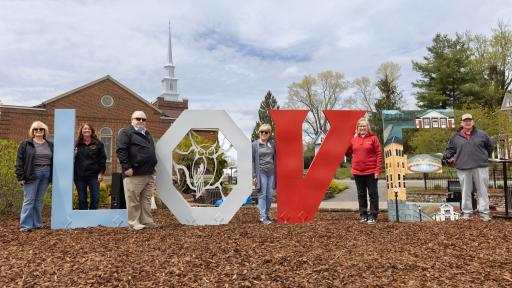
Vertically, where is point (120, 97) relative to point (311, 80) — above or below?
below

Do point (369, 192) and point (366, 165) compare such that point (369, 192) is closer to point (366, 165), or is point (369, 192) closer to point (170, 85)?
point (366, 165)

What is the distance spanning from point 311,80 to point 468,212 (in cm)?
3549

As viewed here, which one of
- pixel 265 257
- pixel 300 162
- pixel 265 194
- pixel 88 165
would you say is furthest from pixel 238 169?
pixel 265 257

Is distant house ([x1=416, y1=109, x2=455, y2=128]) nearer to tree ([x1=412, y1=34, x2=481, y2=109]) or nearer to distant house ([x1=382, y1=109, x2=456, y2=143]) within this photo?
distant house ([x1=382, y1=109, x2=456, y2=143])

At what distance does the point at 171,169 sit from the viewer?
20.1 feet

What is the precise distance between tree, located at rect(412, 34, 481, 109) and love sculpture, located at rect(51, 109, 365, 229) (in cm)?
2881

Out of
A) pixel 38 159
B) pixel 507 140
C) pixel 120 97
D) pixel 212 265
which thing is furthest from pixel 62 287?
pixel 120 97

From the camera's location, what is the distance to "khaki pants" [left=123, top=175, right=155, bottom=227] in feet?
18.4

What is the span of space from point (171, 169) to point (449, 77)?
32.2m

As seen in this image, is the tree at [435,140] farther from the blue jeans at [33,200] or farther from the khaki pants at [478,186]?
the blue jeans at [33,200]

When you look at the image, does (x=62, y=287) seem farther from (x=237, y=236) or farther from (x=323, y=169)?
(x=323, y=169)

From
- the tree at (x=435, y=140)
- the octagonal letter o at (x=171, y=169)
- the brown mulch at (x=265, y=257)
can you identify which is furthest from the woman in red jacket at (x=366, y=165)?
the tree at (x=435, y=140)

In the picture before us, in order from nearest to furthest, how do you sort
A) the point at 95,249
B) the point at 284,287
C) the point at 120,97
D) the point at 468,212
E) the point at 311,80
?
1. the point at 284,287
2. the point at 95,249
3. the point at 468,212
4. the point at 120,97
5. the point at 311,80

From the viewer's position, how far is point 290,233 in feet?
16.1
